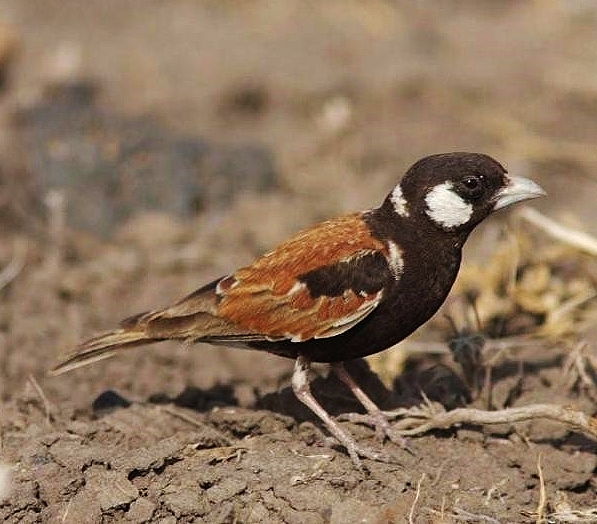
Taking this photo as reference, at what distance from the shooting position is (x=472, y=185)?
5309mm

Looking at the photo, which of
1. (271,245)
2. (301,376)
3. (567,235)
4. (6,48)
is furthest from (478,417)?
(6,48)

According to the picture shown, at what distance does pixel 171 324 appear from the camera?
5566mm

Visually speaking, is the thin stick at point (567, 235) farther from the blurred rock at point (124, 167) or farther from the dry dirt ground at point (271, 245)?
the blurred rock at point (124, 167)

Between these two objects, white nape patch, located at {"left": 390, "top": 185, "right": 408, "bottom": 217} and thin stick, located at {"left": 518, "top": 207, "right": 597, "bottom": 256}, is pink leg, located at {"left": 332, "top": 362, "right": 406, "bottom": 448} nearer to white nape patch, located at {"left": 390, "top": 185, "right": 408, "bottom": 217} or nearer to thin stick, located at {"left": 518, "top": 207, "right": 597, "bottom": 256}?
white nape patch, located at {"left": 390, "top": 185, "right": 408, "bottom": 217}

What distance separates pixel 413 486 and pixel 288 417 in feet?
2.92

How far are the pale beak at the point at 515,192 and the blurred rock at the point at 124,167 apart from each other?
410cm

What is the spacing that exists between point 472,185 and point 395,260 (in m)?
0.51

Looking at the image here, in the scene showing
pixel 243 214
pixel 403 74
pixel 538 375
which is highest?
pixel 403 74

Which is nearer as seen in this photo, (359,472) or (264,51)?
(359,472)

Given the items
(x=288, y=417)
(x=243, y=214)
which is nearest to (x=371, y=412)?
(x=288, y=417)

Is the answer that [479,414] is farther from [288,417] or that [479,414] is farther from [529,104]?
[529,104]

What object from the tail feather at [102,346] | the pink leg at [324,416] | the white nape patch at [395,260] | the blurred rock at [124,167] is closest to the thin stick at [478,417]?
the pink leg at [324,416]

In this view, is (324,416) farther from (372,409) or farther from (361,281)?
(361,281)

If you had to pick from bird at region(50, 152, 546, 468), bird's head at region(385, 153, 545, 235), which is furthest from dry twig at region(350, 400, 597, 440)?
bird's head at region(385, 153, 545, 235)
